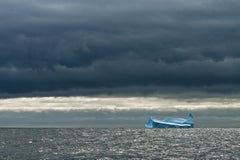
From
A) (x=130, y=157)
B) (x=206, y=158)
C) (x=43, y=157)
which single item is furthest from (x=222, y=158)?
(x=43, y=157)

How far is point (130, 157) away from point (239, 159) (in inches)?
962

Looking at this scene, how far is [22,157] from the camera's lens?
11644 cm

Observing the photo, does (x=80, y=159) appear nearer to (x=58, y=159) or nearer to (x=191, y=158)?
(x=58, y=159)

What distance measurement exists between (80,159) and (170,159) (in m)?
19.9

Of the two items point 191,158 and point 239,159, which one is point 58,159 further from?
point 239,159

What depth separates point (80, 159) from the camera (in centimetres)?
10988

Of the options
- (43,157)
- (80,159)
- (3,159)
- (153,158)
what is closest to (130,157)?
(153,158)

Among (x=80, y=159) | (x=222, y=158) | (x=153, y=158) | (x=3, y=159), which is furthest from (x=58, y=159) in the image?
(x=222, y=158)

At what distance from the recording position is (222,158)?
381 feet

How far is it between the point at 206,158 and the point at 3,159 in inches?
1791

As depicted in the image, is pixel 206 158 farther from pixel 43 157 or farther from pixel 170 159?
pixel 43 157

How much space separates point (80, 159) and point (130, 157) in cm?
1250

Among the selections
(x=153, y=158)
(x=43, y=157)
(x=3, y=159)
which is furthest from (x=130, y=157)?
(x=3, y=159)

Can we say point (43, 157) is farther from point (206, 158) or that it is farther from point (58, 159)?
point (206, 158)
